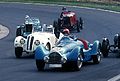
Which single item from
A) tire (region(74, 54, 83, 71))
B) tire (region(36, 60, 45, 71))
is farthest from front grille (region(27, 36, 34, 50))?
tire (region(74, 54, 83, 71))

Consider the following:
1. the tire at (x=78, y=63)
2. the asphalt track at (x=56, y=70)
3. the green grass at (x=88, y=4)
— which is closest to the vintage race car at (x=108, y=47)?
the asphalt track at (x=56, y=70)

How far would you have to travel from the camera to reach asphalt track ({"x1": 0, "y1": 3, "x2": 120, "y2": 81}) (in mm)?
19734

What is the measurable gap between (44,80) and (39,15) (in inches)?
1418

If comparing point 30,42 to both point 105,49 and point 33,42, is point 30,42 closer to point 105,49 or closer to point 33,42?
point 33,42

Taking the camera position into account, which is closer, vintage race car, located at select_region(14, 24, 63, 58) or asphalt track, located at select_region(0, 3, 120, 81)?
asphalt track, located at select_region(0, 3, 120, 81)

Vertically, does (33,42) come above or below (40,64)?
below

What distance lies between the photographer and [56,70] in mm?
21547

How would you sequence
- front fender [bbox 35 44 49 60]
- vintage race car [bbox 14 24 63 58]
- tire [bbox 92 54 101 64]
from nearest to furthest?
front fender [bbox 35 44 49 60], tire [bbox 92 54 101 64], vintage race car [bbox 14 24 63 58]

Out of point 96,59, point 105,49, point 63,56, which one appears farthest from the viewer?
point 105,49

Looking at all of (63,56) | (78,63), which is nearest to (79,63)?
(78,63)

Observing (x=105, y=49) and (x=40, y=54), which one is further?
(x=105, y=49)

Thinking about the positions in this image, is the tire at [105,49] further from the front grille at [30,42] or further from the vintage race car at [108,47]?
the front grille at [30,42]

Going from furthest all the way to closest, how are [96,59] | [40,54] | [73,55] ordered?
[96,59], [40,54], [73,55]

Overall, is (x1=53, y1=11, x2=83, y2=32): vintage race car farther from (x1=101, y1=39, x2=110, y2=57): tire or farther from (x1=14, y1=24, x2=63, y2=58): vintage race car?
(x1=101, y1=39, x2=110, y2=57): tire
